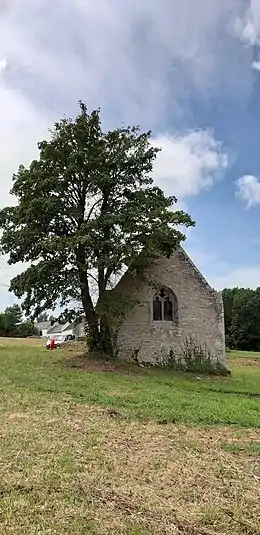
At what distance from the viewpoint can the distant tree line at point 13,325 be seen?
188ft

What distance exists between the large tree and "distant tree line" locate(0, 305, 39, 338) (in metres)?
38.2

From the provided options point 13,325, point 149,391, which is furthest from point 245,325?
point 149,391

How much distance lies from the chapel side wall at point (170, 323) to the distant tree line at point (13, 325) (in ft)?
125

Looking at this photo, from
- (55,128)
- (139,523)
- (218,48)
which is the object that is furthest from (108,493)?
(55,128)

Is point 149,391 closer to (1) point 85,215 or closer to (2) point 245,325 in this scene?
(1) point 85,215

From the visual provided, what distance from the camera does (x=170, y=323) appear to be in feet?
65.8

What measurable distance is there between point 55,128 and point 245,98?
770 centimetres

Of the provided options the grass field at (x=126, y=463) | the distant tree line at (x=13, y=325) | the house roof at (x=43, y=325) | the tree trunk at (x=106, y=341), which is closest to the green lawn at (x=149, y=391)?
the grass field at (x=126, y=463)

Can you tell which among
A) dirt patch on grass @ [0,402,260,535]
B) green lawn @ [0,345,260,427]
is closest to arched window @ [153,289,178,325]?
green lawn @ [0,345,260,427]

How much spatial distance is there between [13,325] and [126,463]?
5486 centimetres

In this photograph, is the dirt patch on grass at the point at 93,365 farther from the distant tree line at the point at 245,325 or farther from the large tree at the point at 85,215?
the distant tree line at the point at 245,325

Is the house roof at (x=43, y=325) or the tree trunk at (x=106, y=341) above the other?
the house roof at (x=43, y=325)

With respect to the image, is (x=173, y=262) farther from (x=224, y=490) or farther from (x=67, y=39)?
(x=224, y=490)

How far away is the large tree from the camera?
17.7 meters
